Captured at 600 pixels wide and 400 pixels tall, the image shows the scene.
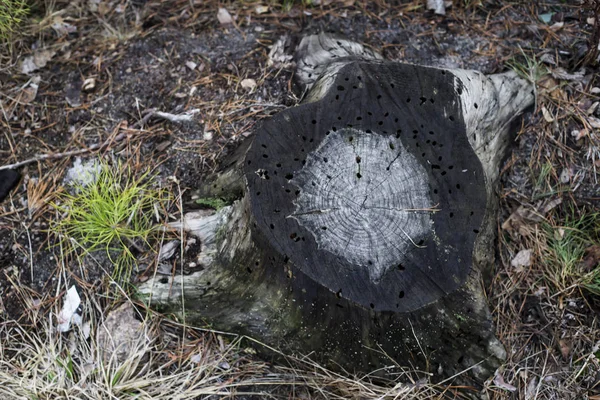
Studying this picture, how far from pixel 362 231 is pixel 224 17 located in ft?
6.46

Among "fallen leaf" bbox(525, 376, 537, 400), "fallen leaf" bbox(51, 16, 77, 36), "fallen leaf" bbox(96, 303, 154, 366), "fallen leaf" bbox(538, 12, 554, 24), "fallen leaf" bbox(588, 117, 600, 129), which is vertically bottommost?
"fallen leaf" bbox(525, 376, 537, 400)

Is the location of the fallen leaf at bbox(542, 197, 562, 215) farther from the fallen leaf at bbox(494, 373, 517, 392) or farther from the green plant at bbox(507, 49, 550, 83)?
the fallen leaf at bbox(494, 373, 517, 392)

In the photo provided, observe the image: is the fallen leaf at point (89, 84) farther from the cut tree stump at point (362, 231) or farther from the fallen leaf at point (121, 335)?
the fallen leaf at point (121, 335)

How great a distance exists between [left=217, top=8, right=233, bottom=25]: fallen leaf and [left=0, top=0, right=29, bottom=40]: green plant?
4.01 feet

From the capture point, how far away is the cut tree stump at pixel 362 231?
7.30ft

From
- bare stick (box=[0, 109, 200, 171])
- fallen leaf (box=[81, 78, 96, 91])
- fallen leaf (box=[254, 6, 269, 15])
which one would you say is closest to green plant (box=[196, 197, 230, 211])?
bare stick (box=[0, 109, 200, 171])

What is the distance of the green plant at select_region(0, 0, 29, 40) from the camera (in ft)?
10.5

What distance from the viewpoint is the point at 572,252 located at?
2.93 meters

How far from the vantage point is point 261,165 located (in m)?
2.28

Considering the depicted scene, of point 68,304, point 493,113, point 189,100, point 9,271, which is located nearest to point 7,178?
point 9,271

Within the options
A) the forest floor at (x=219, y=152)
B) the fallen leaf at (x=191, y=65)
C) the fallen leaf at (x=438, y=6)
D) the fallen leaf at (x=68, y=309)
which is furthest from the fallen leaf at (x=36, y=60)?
the fallen leaf at (x=438, y=6)

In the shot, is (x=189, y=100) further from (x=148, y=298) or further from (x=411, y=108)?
(x=411, y=108)

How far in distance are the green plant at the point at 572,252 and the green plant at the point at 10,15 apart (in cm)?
355

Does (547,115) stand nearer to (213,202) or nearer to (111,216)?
(213,202)
